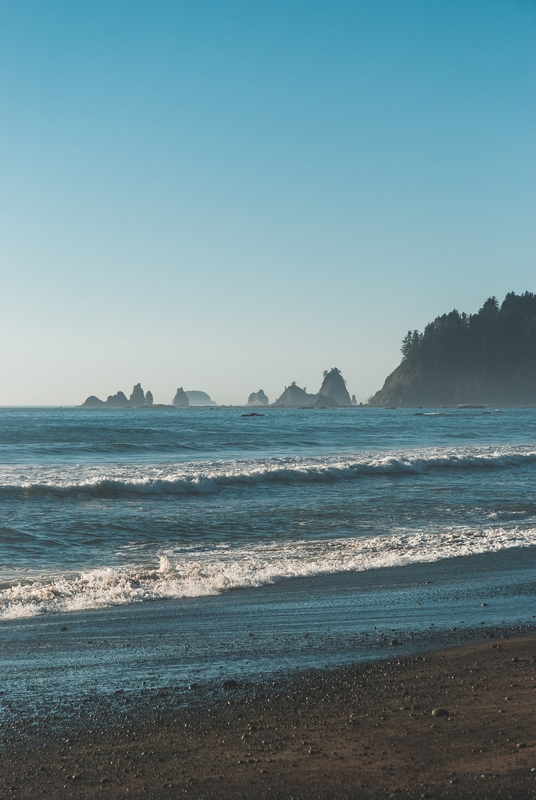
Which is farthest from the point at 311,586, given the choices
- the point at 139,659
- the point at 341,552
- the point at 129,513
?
the point at 129,513

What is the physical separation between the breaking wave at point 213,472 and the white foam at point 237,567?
346 inches

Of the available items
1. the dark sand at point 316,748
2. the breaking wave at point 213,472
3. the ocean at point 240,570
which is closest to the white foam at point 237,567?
the ocean at point 240,570

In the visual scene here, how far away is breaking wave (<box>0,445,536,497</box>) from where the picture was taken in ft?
64.9

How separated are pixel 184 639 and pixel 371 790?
3.13 meters

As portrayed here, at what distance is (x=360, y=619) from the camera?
6891mm

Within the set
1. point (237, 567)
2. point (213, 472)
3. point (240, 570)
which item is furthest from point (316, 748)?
point (213, 472)

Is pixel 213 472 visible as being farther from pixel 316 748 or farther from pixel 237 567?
pixel 316 748

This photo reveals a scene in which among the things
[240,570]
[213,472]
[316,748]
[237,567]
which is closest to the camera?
[316,748]

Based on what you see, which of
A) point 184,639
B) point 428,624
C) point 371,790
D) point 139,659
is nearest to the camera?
point 371,790

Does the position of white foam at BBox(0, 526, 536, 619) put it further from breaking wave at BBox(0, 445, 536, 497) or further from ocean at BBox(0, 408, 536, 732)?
breaking wave at BBox(0, 445, 536, 497)

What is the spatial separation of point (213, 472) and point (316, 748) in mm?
20068

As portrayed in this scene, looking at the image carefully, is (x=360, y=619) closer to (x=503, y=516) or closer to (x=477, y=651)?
(x=477, y=651)

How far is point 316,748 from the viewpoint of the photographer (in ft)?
12.7

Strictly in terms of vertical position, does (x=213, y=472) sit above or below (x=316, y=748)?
below
